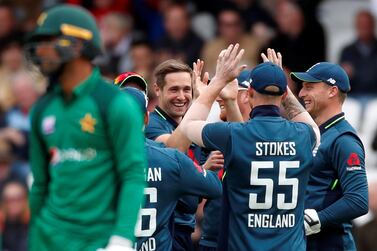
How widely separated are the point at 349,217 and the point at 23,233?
6398 millimetres

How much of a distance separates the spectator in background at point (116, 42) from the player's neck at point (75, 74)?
420 inches

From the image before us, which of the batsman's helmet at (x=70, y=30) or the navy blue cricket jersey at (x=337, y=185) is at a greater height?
the batsman's helmet at (x=70, y=30)

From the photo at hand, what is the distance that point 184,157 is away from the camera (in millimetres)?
7609

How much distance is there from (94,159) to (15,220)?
26.2 ft

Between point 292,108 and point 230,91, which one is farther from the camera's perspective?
point 292,108

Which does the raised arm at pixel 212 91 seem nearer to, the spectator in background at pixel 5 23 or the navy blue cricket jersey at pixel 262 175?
the navy blue cricket jersey at pixel 262 175

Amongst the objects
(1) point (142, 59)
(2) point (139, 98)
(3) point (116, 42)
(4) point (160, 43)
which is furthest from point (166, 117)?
(3) point (116, 42)

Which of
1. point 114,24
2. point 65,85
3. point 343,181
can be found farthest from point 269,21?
point 65,85

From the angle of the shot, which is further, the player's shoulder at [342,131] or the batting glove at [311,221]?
the player's shoulder at [342,131]

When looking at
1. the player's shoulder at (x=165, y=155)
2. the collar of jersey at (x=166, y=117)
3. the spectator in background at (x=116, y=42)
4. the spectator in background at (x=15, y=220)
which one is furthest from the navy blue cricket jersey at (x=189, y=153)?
the spectator in background at (x=116, y=42)

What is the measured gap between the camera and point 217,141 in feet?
25.2

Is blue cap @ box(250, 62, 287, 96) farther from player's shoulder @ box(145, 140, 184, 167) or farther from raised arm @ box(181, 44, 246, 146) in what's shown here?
player's shoulder @ box(145, 140, 184, 167)

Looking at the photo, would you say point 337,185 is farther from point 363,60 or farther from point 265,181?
point 363,60

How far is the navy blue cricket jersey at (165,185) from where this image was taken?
756 cm
